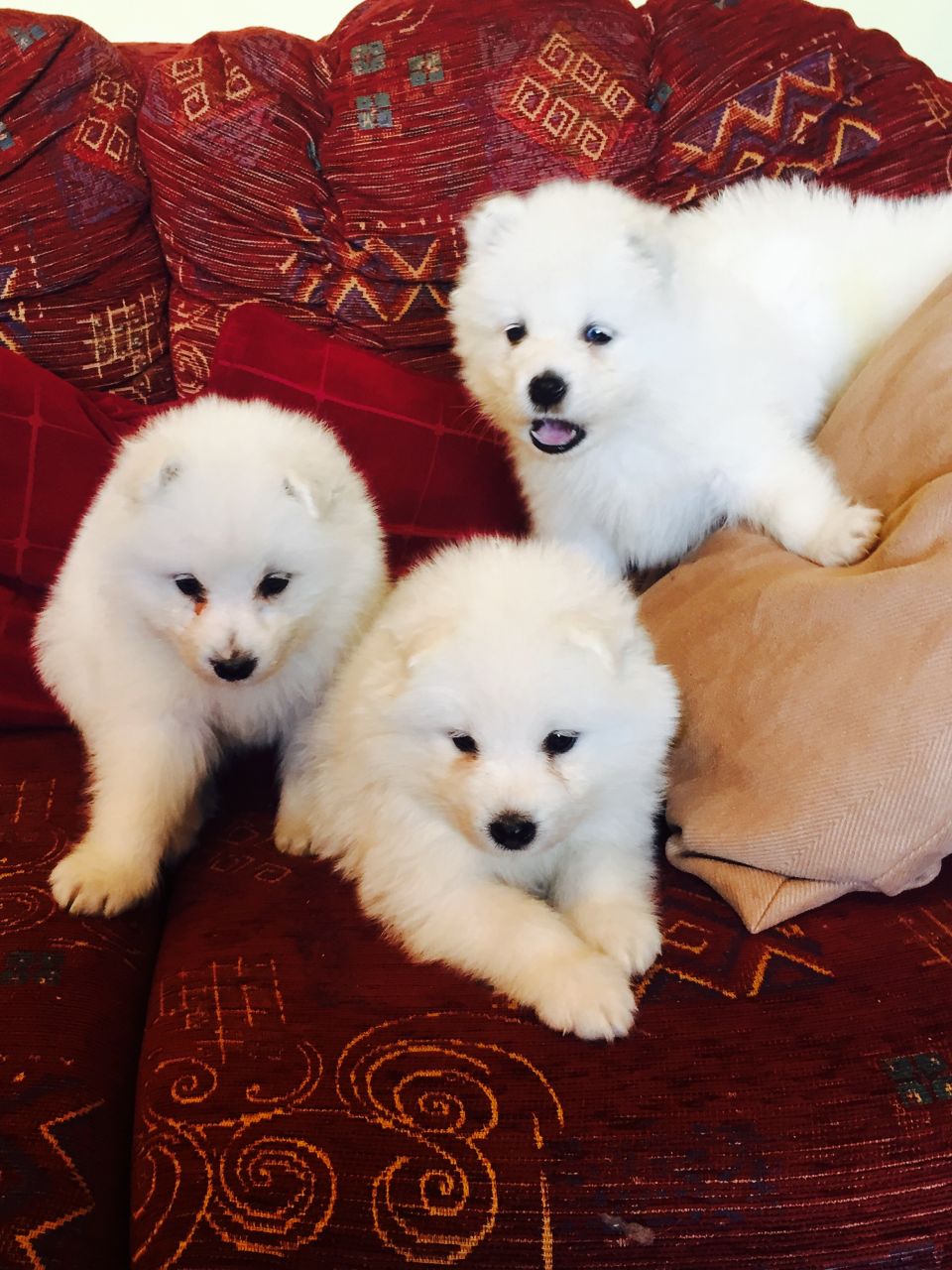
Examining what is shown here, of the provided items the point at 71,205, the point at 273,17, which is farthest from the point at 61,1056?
the point at 273,17

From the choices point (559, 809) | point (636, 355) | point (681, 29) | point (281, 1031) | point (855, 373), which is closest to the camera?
point (281, 1031)

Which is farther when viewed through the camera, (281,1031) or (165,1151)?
(281,1031)

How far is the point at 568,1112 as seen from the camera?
104 cm

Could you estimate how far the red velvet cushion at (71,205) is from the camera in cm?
230

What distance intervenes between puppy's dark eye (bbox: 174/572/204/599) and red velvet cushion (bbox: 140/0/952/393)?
1.03 m

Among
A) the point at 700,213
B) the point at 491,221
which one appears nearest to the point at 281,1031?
the point at 491,221

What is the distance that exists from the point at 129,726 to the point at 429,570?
2.00ft

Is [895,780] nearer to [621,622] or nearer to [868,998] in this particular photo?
[868,998]

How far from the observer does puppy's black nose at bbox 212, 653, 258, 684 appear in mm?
1479

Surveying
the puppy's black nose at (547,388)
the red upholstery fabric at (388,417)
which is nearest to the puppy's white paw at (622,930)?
the puppy's black nose at (547,388)

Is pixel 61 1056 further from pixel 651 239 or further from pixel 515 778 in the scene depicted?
pixel 651 239

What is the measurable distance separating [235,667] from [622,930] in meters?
0.72

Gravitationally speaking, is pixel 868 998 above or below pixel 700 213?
below

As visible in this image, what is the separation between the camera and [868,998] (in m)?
1.13
